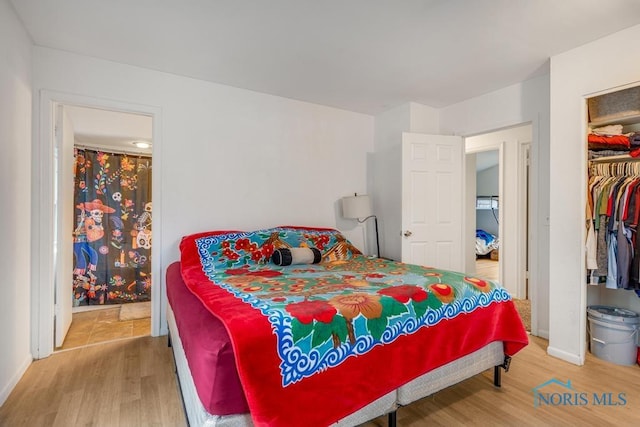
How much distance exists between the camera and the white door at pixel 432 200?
11.6 feet

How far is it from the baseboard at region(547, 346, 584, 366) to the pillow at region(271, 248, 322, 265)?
2.03 m

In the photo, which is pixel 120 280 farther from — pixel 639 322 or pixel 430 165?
pixel 639 322

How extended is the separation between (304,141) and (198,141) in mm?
1175

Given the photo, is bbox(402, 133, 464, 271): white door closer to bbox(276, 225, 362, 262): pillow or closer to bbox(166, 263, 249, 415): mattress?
bbox(276, 225, 362, 262): pillow

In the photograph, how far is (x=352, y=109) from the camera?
3945 mm

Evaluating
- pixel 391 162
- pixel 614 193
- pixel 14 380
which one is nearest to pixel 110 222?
pixel 14 380

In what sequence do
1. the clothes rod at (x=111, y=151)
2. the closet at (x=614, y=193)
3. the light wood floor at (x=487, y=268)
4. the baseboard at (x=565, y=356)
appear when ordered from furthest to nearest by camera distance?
the light wood floor at (x=487, y=268) → the clothes rod at (x=111, y=151) → the baseboard at (x=565, y=356) → the closet at (x=614, y=193)

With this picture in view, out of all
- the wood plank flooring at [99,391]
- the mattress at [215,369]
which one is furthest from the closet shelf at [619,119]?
the wood plank flooring at [99,391]

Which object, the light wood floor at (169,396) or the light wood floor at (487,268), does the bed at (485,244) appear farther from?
the light wood floor at (169,396)

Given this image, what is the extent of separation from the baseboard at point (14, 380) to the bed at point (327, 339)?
3.49 feet

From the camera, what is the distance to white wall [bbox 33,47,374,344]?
274 centimetres

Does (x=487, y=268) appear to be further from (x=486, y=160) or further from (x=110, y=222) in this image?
(x=110, y=222)

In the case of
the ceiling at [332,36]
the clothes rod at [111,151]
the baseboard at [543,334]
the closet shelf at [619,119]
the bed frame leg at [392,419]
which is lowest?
the baseboard at [543,334]

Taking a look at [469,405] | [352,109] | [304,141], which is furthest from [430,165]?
[469,405]
